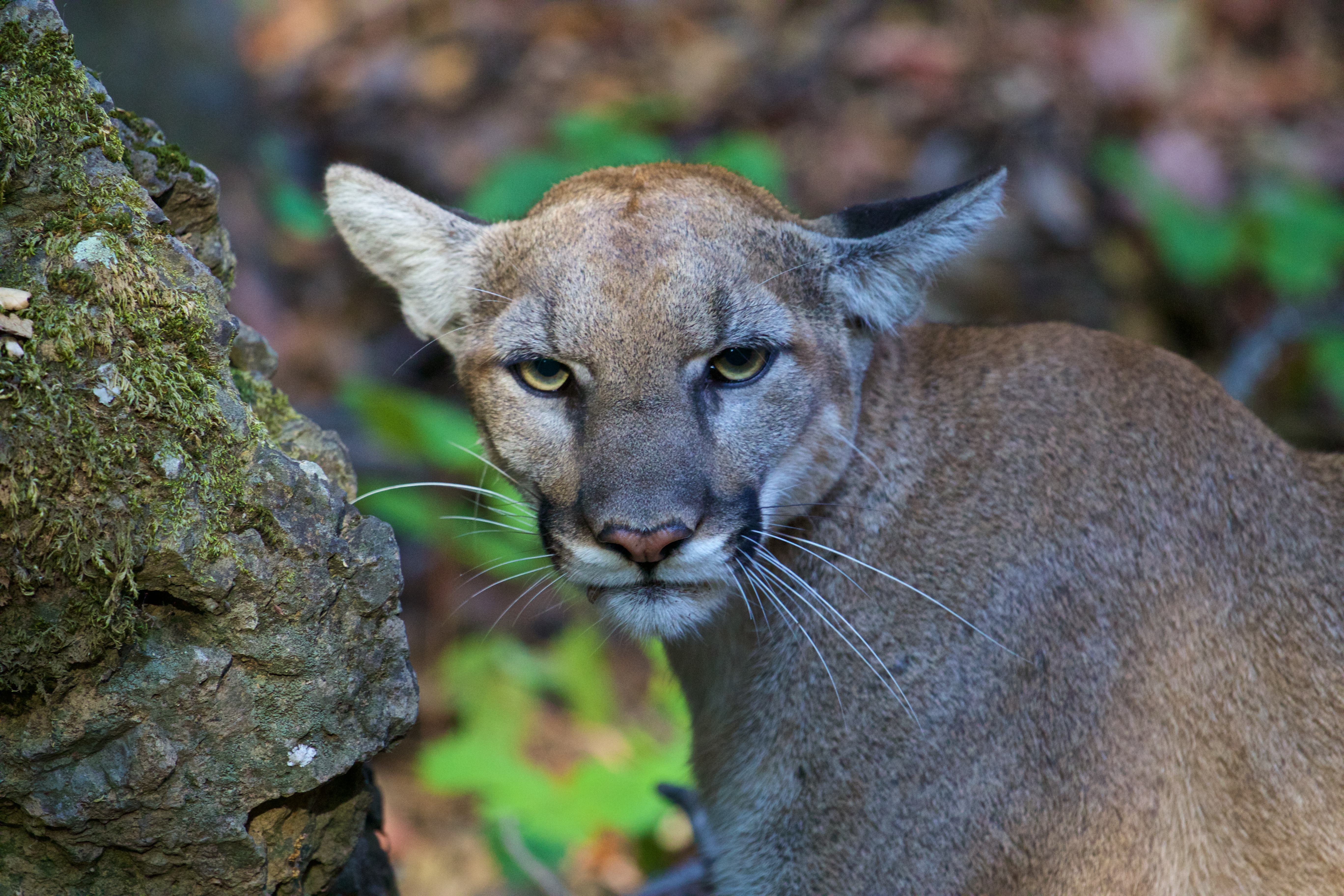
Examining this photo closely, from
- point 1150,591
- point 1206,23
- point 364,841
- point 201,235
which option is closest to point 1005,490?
point 1150,591

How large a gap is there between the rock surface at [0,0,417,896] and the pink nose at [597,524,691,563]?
0.69 meters

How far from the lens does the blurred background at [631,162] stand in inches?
332

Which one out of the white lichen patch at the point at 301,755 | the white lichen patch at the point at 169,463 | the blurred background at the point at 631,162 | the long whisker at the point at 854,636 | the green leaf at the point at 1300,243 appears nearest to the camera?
the white lichen patch at the point at 169,463

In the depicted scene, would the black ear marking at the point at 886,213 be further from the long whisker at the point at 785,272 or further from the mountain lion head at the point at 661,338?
the long whisker at the point at 785,272

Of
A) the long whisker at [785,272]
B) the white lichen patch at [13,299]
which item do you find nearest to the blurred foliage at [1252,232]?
the long whisker at [785,272]

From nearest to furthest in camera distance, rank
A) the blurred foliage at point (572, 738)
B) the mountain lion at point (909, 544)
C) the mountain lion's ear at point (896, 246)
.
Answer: the mountain lion at point (909, 544) < the mountain lion's ear at point (896, 246) < the blurred foliage at point (572, 738)

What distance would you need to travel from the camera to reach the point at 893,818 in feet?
13.4

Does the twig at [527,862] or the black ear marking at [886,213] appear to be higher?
the black ear marking at [886,213]

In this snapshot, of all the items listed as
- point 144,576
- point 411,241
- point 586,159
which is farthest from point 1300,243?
point 144,576

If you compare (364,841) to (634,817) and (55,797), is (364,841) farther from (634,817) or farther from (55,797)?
(634,817)

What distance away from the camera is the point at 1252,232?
33.3 ft

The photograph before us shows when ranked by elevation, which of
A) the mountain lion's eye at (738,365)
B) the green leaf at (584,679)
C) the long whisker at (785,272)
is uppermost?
the long whisker at (785,272)

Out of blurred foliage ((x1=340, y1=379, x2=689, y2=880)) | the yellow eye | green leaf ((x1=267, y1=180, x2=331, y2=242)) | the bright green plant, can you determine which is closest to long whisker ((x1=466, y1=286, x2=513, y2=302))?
the yellow eye

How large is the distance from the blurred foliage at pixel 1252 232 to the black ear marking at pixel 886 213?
5.95 m
